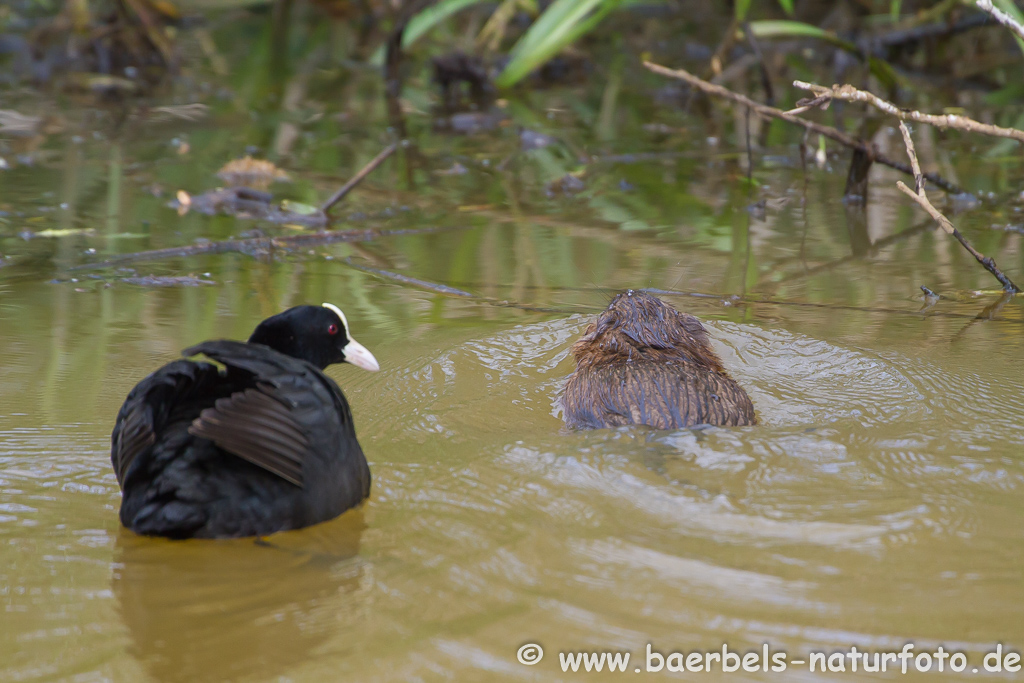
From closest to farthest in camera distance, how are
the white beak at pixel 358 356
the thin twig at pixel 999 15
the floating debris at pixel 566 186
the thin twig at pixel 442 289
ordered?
the white beak at pixel 358 356, the thin twig at pixel 999 15, the thin twig at pixel 442 289, the floating debris at pixel 566 186

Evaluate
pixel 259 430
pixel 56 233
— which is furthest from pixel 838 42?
pixel 259 430

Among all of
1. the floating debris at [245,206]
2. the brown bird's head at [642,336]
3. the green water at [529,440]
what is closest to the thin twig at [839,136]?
the green water at [529,440]

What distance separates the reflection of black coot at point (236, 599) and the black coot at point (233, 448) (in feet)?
0.22

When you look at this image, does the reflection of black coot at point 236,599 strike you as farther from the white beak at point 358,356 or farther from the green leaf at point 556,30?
the green leaf at point 556,30

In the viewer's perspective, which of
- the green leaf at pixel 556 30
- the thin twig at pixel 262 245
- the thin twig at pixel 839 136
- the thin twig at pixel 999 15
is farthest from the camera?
the green leaf at pixel 556 30

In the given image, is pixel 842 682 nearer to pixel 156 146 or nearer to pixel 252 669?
pixel 252 669

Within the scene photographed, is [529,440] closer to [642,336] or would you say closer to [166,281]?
[642,336]

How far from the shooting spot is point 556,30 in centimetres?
954

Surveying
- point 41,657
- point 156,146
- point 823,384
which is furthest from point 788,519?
point 156,146

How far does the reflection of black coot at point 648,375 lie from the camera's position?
427cm

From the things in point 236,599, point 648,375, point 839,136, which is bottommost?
point 236,599

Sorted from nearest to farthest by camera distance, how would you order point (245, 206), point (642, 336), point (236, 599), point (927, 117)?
point (236, 599) < point (927, 117) < point (642, 336) < point (245, 206)

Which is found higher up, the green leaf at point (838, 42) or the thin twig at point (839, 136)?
the green leaf at point (838, 42)

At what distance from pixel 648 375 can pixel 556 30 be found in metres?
5.83
